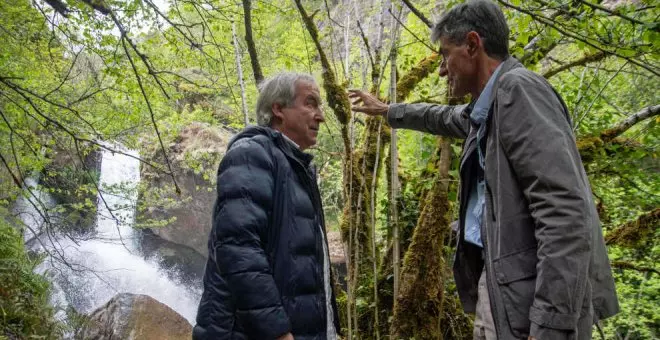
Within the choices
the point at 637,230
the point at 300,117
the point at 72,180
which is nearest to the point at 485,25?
the point at 300,117

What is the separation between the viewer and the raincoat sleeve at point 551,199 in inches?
47.6

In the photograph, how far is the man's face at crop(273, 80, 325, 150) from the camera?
202 centimetres

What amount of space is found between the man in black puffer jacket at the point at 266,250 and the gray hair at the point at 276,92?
7.3 inches

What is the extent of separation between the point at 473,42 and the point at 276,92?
2.92ft

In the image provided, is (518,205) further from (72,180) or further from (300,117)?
(72,180)

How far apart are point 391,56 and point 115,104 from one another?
5373 millimetres

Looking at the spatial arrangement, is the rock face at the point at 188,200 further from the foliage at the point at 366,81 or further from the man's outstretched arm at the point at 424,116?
the man's outstretched arm at the point at 424,116

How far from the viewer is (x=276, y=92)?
6.63 ft

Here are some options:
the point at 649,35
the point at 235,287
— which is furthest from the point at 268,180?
the point at 649,35

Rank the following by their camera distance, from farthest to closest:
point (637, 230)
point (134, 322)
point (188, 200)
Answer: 1. point (188, 200)
2. point (134, 322)
3. point (637, 230)

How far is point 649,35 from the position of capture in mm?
1792

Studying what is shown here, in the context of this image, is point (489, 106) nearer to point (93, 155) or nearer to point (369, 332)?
point (369, 332)

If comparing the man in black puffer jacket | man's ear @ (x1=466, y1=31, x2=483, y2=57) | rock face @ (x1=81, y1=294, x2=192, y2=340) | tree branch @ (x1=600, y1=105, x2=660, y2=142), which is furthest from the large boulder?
tree branch @ (x1=600, y1=105, x2=660, y2=142)

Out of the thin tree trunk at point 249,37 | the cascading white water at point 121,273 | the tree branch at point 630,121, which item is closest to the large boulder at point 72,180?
the cascading white water at point 121,273
